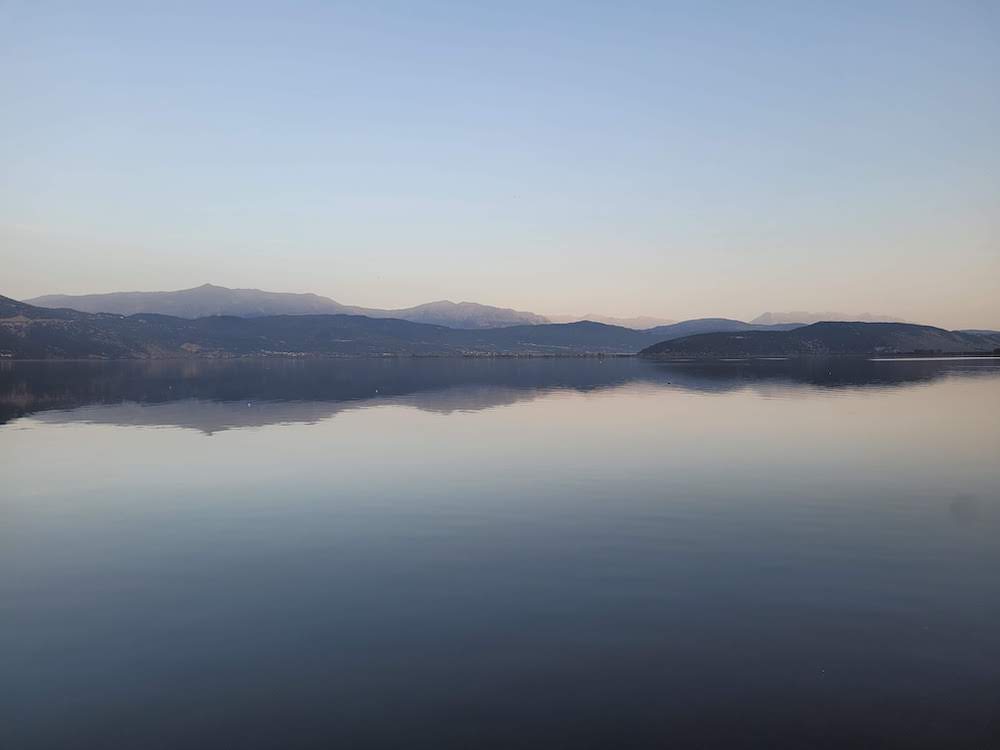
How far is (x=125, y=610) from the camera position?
18.8m

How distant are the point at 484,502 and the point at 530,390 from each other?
84.5 metres

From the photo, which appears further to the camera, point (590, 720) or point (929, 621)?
point (929, 621)

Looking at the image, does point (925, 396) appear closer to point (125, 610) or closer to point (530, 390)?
point (530, 390)

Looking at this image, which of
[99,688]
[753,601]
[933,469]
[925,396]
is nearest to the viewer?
[99,688]

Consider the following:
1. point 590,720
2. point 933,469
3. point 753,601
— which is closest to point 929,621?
point 753,601

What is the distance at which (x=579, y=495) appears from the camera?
33.7 meters

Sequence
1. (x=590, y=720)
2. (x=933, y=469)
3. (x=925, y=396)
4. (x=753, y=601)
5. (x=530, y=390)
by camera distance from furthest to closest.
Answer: (x=530, y=390), (x=925, y=396), (x=933, y=469), (x=753, y=601), (x=590, y=720)

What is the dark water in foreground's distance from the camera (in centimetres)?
1290

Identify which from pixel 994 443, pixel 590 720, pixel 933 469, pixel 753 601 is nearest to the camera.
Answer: pixel 590 720

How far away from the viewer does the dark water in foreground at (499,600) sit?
12.9 metres

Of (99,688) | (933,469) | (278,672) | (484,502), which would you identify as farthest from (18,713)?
(933,469)

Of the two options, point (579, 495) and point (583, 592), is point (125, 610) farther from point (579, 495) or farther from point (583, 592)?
point (579, 495)

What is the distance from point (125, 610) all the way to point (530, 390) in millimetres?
99026

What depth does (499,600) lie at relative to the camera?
62.7ft
